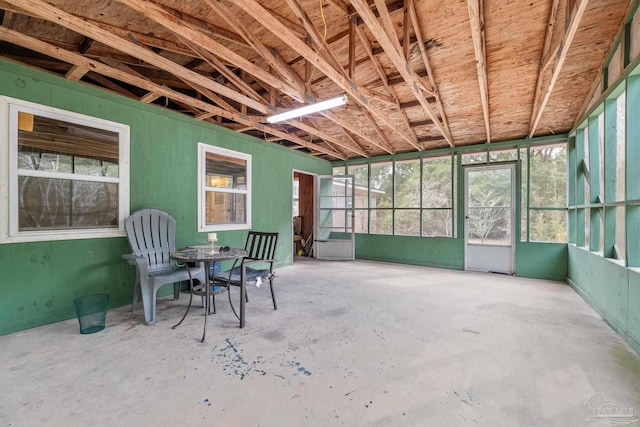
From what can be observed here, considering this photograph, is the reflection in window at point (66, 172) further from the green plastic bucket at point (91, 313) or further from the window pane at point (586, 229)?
the window pane at point (586, 229)

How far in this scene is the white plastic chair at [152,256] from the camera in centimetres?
295

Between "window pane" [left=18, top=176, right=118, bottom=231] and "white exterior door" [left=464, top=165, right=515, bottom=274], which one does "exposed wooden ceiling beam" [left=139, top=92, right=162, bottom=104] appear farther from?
"white exterior door" [left=464, top=165, right=515, bottom=274]

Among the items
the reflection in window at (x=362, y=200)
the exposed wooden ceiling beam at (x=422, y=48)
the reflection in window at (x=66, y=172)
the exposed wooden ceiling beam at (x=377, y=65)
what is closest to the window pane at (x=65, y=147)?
the reflection in window at (x=66, y=172)

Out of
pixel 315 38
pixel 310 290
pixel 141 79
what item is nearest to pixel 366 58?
pixel 315 38

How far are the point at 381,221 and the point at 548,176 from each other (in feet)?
11.2

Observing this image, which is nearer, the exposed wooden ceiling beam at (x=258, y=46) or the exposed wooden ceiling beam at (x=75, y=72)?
the exposed wooden ceiling beam at (x=258, y=46)

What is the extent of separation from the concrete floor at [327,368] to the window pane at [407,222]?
305 centimetres

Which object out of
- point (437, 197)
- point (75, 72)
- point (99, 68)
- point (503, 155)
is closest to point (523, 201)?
point (503, 155)

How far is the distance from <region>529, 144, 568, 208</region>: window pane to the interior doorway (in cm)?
508

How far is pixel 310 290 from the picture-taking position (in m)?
4.27

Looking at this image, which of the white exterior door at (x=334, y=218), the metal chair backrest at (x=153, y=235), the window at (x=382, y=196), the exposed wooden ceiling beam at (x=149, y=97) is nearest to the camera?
the metal chair backrest at (x=153, y=235)

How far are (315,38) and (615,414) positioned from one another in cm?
348

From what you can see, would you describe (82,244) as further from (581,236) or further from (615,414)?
(581,236)

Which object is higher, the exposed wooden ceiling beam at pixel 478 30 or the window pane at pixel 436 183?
the exposed wooden ceiling beam at pixel 478 30
